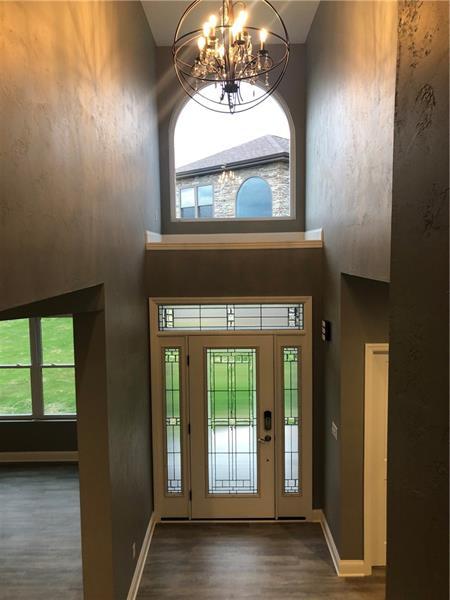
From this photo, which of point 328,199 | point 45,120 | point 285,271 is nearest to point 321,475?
point 285,271

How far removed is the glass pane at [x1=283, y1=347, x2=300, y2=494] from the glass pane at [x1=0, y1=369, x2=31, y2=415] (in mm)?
4168

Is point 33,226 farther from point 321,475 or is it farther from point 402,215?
point 321,475

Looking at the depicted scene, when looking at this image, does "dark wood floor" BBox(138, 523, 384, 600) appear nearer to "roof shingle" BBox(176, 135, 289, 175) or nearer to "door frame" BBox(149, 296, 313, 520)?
"door frame" BBox(149, 296, 313, 520)

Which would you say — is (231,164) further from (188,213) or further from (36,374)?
(36,374)

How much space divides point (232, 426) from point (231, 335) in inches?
43.2

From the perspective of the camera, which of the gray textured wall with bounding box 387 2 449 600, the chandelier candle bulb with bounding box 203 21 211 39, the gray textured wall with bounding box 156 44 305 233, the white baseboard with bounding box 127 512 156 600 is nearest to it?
the gray textured wall with bounding box 387 2 449 600

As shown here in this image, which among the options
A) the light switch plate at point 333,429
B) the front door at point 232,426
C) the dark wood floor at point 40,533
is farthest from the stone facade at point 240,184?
the dark wood floor at point 40,533

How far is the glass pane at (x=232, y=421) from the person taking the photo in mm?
5395

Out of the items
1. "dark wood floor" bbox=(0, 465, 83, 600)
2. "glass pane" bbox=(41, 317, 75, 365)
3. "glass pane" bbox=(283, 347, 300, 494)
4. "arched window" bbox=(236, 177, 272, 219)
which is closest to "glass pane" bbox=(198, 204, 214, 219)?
"arched window" bbox=(236, 177, 272, 219)

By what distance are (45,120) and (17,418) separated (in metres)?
6.07

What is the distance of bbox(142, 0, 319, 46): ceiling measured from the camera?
16.2ft

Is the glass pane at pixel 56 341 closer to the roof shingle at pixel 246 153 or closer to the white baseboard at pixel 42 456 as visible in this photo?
the white baseboard at pixel 42 456

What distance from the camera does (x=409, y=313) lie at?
1.38 m

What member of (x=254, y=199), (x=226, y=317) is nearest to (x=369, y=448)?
(x=226, y=317)
